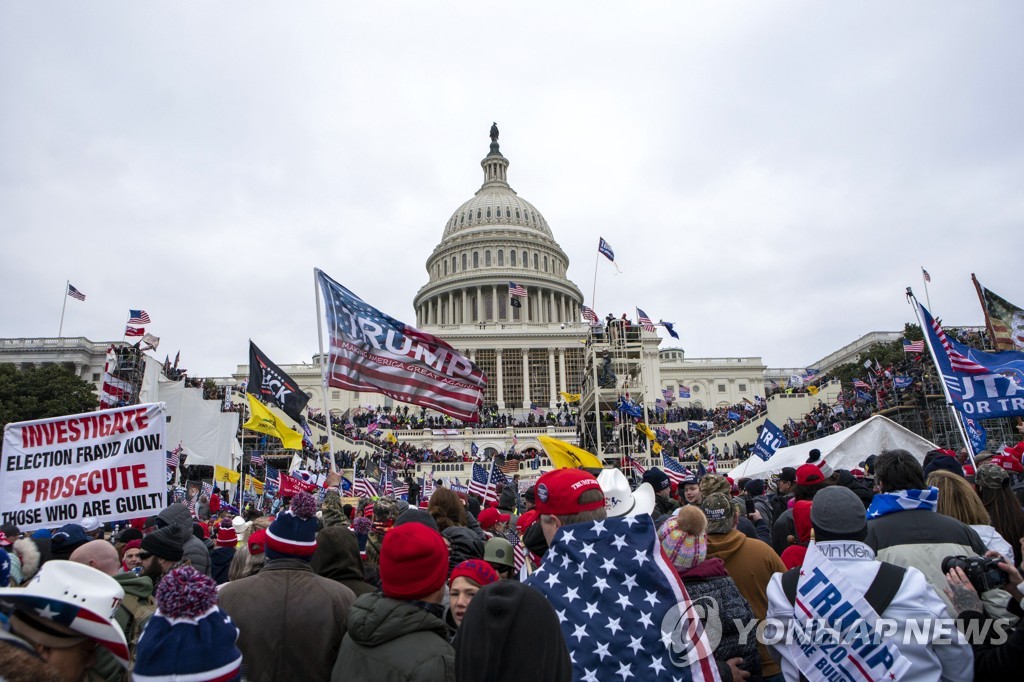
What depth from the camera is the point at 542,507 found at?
139 inches

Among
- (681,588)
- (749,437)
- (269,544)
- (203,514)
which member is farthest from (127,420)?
(749,437)

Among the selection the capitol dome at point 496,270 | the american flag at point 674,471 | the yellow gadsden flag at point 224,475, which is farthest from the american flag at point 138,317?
the capitol dome at point 496,270

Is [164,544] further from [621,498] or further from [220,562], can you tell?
[621,498]

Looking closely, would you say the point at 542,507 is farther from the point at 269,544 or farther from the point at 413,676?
the point at 269,544

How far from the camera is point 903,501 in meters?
4.14

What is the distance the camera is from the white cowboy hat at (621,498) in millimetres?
3775

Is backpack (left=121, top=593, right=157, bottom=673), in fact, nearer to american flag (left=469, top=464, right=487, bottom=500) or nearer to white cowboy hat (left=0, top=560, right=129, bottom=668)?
white cowboy hat (left=0, top=560, right=129, bottom=668)

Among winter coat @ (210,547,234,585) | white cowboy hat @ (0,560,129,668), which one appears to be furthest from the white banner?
white cowboy hat @ (0,560,129,668)

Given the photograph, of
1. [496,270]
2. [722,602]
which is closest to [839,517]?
[722,602]

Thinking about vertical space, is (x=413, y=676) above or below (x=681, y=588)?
below

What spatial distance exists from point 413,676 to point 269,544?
1.49m

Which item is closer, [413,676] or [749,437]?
[413,676]

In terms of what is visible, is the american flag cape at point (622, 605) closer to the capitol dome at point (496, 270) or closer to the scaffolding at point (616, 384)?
the scaffolding at point (616, 384)

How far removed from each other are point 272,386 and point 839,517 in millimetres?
12892
